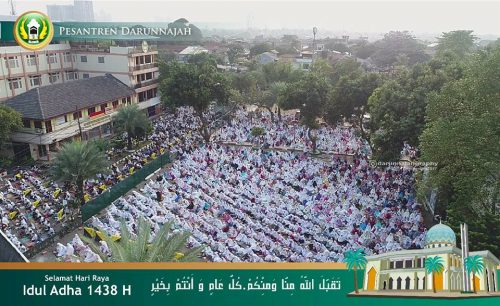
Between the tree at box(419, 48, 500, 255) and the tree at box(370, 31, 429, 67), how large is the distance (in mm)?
43953

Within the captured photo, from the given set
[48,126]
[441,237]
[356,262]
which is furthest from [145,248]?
[48,126]

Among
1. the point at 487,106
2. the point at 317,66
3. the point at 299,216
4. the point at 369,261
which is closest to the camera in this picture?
the point at 369,261

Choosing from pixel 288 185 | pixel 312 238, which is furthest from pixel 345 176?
pixel 312 238

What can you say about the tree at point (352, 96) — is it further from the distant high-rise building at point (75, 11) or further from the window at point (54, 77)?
the window at point (54, 77)

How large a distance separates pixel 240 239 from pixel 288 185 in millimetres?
5249

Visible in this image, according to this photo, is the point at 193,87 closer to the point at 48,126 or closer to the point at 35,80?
the point at 48,126

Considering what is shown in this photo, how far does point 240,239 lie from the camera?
15.2 meters

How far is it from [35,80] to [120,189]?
1231 centimetres

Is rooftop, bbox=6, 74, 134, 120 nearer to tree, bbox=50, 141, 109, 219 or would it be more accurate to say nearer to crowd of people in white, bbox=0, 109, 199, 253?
crowd of people in white, bbox=0, 109, 199, 253

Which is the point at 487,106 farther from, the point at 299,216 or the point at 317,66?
the point at 317,66

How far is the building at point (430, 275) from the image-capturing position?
11.3m

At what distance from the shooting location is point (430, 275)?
1141 cm

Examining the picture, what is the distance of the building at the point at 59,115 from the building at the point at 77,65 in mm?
1949

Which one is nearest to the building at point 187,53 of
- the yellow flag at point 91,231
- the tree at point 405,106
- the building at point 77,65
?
the building at point 77,65
